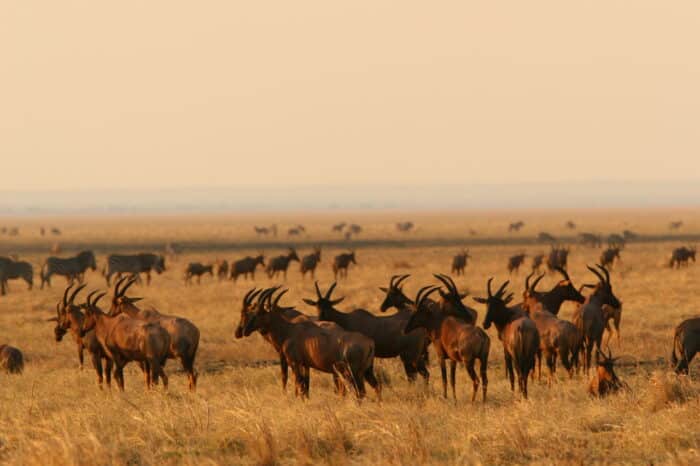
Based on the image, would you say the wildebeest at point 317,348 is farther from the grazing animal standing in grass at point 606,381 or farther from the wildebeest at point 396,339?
the grazing animal standing in grass at point 606,381

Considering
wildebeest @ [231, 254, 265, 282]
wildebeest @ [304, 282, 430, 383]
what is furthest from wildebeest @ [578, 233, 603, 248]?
wildebeest @ [304, 282, 430, 383]

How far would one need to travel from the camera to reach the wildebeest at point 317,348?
45.1 feet

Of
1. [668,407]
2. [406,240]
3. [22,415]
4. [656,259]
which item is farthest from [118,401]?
[406,240]

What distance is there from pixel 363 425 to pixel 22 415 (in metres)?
4.58

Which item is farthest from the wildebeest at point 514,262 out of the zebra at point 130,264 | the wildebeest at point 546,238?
the wildebeest at point 546,238

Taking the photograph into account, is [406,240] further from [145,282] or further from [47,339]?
[47,339]

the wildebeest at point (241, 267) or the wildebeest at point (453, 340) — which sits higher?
the wildebeest at point (453, 340)

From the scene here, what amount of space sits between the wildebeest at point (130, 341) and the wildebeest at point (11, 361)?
9.29 feet

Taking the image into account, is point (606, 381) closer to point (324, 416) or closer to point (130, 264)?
point (324, 416)

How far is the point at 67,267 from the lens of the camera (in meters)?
39.4

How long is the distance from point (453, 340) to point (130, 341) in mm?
5006

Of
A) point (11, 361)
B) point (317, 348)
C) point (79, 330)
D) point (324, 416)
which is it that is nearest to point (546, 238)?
point (11, 361)

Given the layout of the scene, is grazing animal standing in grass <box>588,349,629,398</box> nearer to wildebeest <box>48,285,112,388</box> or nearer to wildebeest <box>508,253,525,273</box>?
wildebeest <box>48,285,112,388</box>

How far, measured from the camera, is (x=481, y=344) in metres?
14.2
